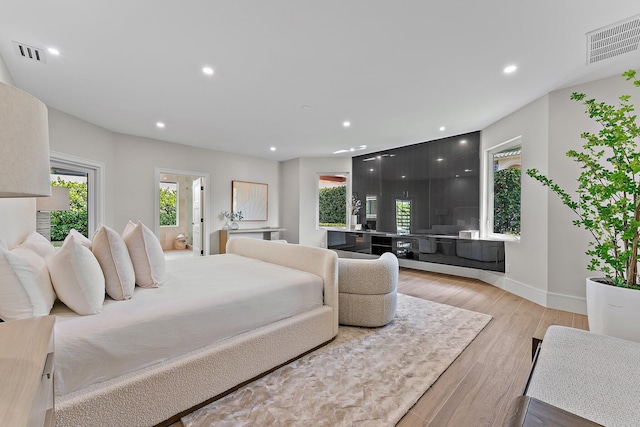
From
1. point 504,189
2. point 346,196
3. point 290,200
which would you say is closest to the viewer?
point 504,189

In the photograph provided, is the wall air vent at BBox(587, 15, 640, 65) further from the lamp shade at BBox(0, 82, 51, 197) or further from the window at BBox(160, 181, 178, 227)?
the window at BBox(160, 181, 178, 227)

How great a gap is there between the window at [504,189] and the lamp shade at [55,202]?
5.73 meters

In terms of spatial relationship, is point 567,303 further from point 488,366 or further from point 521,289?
point 488,366

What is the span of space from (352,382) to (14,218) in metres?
2.90

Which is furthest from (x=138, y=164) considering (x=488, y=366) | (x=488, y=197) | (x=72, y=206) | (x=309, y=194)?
(x=488, y=197)

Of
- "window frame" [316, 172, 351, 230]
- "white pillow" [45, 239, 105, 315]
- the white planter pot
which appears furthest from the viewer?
"window frame" [316, 172, 351, 230]

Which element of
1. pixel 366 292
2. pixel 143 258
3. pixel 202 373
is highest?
pixel 143 258

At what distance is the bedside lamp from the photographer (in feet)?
9.60

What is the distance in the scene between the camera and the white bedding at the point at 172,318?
3.81 feet

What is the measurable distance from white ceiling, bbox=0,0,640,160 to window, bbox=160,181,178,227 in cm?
433

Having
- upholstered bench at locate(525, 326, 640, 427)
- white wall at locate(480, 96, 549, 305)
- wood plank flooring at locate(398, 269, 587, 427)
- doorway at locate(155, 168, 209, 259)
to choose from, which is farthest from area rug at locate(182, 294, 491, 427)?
doorway at locate(155, 168, 209, 259)

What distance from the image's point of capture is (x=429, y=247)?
4.71m

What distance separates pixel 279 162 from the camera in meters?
7.02

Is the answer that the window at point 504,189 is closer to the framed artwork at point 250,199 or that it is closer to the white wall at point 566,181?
the white wall at point 566,181
